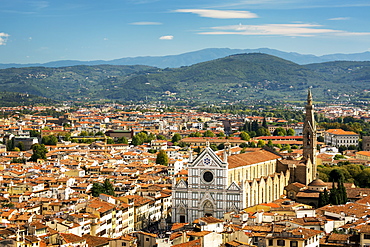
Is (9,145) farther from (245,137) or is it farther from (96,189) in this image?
(96,189)

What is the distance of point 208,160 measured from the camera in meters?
55.2

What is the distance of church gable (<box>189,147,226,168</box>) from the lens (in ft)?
180

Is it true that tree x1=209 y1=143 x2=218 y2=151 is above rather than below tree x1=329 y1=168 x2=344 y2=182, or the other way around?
below

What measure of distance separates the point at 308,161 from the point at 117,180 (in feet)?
55.5

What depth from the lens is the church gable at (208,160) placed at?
5491 centimetres

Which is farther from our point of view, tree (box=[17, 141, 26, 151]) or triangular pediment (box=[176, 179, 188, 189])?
tree (box=[17, 141, 26, 151])

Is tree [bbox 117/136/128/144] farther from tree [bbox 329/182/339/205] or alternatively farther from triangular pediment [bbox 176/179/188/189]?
tree [bbox 329/182/339/205]

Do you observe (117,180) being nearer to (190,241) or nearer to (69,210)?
(69,210)

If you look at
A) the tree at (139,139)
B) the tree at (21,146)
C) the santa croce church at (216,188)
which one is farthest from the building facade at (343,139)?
the santa croce church at (216,188)

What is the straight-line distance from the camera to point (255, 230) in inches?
1576

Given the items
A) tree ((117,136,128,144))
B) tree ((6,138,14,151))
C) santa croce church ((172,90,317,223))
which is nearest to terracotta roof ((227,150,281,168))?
santa croce church ((172,90,317,223))

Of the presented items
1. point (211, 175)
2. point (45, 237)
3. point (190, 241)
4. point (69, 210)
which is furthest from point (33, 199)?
point (190, 241)

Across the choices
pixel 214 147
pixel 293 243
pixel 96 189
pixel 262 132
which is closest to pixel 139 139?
pixel 214 147

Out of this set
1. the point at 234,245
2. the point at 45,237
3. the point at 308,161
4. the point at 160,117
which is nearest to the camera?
the point at 234,245
